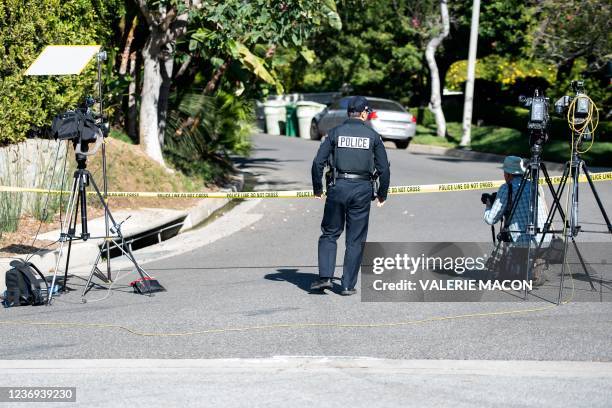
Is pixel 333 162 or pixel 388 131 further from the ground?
pixel 333 162

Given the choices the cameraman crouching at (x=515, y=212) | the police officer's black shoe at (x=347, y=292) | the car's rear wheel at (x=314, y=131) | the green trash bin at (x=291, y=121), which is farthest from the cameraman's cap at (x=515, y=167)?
the green trash bin at (x=291, y=121)

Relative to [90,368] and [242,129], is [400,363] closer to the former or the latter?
[90,368]

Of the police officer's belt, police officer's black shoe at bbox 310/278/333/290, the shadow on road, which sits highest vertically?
the police officer's belt

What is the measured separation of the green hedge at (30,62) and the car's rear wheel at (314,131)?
17.3 m

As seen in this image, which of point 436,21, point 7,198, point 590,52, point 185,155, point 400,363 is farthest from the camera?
point 436,21

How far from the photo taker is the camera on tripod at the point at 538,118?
875cm

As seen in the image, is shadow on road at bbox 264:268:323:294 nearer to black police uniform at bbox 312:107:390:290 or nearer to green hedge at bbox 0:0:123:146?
black police uniform at bbox 312:107:390:290

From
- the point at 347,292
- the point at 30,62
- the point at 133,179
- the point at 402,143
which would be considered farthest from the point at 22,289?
the point at 402,143

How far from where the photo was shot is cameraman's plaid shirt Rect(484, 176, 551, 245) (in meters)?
9.66

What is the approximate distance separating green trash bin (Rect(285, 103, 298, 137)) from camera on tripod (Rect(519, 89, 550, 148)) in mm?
27544

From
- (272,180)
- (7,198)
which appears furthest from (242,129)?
(7,198)

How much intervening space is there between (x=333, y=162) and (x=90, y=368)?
10.5ft

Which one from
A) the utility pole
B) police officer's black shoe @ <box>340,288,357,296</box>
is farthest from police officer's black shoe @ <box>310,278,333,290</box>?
the utility pole

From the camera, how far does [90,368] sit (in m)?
6.85
